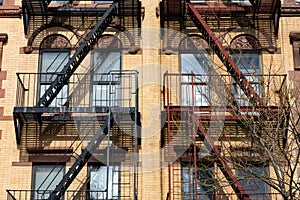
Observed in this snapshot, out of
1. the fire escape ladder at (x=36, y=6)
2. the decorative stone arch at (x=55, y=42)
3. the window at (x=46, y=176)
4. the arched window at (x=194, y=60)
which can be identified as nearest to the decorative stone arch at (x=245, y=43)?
the arched window at (x=194, y=60)

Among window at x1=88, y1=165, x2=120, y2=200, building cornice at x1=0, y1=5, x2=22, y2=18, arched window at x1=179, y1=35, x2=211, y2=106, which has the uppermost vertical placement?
building cornice at x1=0, y1=5, x2=22, y2=18

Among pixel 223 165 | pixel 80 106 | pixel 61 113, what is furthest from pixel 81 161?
pixel 223 165

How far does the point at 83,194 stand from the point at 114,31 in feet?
15.5

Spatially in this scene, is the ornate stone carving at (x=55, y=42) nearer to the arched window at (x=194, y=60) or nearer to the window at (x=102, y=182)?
the arched window at (x=194, y=60)

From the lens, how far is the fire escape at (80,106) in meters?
16.8

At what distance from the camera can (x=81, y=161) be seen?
16.7 meters

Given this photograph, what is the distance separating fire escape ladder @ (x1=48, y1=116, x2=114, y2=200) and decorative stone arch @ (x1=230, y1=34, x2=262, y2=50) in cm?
430

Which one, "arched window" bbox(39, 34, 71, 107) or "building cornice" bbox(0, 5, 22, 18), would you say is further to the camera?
"building cornice" bbox(0, 5, 22, 18)

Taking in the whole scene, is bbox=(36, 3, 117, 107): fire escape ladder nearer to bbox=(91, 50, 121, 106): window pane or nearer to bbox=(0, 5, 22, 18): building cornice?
bbox=(91, 50, 121, 106): window pane

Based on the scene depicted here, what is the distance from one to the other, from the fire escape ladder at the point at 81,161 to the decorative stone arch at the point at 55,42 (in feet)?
9.62

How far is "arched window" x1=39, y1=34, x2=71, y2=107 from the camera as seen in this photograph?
18.3m

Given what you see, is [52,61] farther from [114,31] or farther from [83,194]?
[83,194]

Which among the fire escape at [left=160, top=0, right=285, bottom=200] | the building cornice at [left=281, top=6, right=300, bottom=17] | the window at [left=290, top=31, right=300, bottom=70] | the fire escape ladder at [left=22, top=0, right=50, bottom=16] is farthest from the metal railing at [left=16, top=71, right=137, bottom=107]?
the building cornice at [left=281, top=6, right=300, bottom=17]

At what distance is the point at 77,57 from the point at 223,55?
385cm
